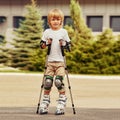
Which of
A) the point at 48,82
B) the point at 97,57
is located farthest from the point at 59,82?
the point at 97,57

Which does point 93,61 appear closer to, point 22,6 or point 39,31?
point 39,31

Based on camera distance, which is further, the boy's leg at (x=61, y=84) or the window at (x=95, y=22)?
the window at (x=95, y=22)

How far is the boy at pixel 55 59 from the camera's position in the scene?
9.65 metres

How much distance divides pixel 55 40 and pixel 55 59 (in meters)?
0.37

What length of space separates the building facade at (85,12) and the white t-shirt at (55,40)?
1597 inches

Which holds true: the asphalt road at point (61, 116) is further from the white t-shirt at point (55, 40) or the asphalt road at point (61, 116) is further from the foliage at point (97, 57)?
→ the foliage at point (97, 57)

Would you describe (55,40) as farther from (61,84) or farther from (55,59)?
(61,84)

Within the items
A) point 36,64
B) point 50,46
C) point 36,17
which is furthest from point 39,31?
point 50,46

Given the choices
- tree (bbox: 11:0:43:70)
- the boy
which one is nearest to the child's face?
the boy

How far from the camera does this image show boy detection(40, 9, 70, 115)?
9648mm

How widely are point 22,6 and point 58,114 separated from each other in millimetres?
42459

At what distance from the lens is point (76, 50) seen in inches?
1390

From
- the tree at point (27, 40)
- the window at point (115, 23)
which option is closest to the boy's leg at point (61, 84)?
the tree at point (27, 40)

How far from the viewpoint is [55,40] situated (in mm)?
9789
